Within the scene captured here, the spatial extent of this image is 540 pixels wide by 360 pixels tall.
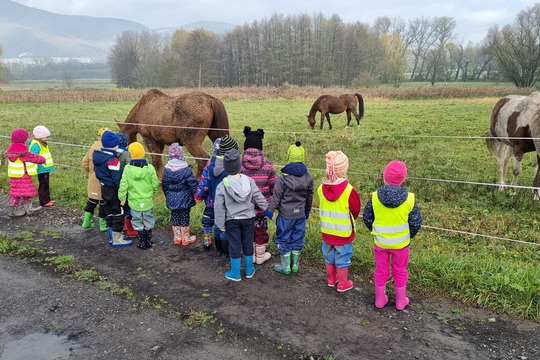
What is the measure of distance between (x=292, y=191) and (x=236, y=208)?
2.07 feet

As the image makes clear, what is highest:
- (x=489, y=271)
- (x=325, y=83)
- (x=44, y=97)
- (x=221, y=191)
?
(x=325, y=83)

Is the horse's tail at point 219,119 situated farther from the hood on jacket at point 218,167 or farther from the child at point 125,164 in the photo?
the hood on jacket at point 218,167

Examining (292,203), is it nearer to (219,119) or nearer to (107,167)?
(107,167)

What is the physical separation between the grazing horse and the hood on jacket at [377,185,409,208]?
3997 millimetres

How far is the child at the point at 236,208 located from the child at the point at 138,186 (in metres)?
1.26

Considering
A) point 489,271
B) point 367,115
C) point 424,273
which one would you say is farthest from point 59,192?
point 367,115

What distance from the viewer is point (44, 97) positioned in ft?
101

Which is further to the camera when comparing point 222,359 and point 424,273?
point 424,273

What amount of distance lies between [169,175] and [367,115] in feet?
59.4

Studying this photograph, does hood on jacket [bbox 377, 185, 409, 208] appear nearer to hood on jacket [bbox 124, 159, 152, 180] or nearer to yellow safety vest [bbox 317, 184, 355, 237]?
yellow safety vest [bbox 317, 184, 355, 237]

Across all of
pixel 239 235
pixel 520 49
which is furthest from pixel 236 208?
pixel 520 49

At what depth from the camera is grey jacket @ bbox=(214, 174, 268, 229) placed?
13.3 feet

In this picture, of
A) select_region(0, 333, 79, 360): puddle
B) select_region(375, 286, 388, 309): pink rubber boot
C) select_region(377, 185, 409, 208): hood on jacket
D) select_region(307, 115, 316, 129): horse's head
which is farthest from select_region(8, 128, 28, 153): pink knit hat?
select_region(307, 115, 316, 129): horse's head

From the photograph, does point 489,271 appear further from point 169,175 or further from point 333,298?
point 169,175
